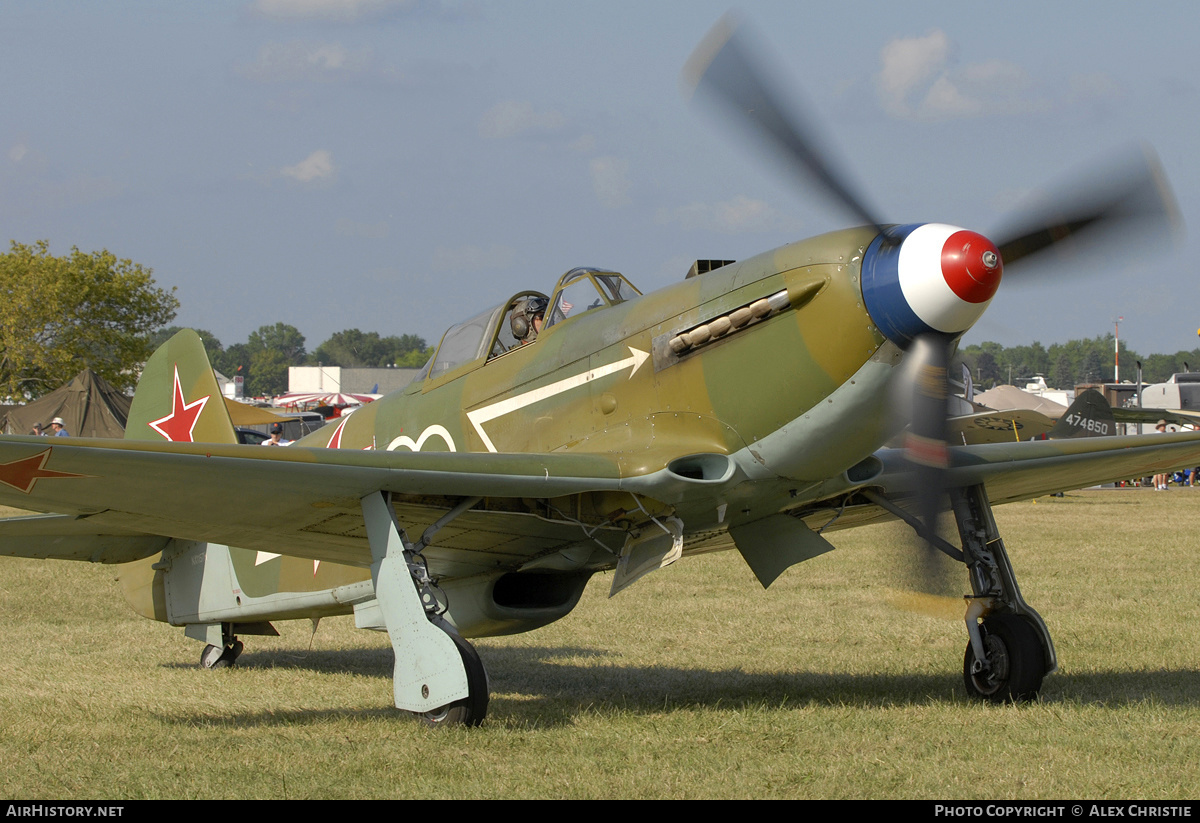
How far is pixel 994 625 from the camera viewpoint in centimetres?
648

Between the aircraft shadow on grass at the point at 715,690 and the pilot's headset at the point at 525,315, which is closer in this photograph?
the aircraft shadow on grass at the point at 715,690

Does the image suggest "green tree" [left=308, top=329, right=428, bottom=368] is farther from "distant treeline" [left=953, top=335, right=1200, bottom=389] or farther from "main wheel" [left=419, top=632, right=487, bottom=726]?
"main wheel" [left=419, top=632, right=487, bottom=726]

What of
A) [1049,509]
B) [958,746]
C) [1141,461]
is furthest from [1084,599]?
[1049,509]

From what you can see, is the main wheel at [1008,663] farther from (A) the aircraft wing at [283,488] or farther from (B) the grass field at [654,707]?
(A) the aircraft wing at [283,488]

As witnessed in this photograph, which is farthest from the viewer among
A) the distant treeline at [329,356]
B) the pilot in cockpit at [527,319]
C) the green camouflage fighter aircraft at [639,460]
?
the distant treeline at [329,356]

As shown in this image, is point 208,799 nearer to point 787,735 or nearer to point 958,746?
point 787,735

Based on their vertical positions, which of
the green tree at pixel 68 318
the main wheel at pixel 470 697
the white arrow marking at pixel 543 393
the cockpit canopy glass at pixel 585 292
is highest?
the green tree at pixel 68 318

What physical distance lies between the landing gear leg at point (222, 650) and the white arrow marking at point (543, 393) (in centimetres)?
317

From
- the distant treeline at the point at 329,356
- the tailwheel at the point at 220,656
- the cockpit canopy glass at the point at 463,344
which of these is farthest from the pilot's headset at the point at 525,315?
the distant treeline at the point at 329,356

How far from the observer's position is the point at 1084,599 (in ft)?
35.4

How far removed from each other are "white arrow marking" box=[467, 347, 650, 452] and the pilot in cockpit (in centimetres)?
47

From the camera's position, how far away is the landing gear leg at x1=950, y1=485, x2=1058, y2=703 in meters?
6.26

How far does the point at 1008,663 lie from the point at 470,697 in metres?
3.09

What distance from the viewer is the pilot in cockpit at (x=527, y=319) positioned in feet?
22.8
